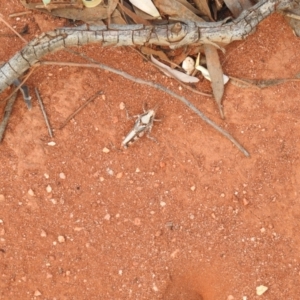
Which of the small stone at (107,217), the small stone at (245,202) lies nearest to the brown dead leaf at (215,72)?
the small stone at (245,202)

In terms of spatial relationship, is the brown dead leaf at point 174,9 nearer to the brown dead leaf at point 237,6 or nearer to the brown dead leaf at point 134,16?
the brown dead leaf at point 134,16

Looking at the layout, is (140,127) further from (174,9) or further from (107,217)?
(174,9)

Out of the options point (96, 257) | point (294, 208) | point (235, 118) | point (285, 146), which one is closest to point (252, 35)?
point (235, 118)

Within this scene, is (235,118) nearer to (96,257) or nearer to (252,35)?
(252,35)

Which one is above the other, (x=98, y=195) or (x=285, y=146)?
(x=98, y=195)

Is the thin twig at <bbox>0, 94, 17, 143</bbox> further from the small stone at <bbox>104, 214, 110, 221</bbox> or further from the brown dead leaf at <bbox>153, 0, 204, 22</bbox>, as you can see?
the brown dead leaf at <bbox>153, 0, 204, 22</bbox>

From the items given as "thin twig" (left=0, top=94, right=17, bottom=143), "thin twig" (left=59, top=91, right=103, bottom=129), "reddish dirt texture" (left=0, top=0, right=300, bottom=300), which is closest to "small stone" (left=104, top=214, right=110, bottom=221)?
"reddish dirt texture" (left=0, top=0, right=300, bottom=300)
